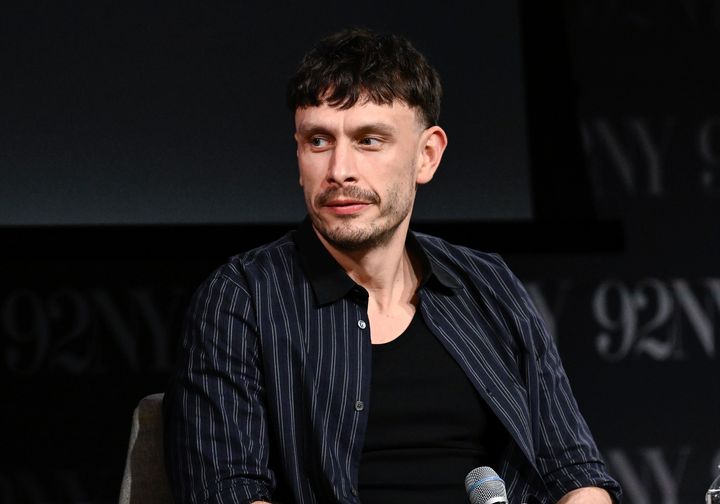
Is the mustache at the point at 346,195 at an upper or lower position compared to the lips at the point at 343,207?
upper

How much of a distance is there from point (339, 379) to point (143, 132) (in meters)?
1.64

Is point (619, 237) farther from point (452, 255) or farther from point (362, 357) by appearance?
point (362, 357)

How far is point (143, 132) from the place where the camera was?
344cm

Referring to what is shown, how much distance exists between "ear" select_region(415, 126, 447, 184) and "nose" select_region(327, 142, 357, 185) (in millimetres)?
203

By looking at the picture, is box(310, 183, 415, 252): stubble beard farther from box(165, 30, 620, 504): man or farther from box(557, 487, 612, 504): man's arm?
box(557, 487, 612, 504): man's arm

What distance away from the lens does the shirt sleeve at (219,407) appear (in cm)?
189

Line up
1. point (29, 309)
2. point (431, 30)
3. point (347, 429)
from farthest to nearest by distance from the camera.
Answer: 1. point (431, 30)
2. point (29, 309)
3. point (347, 429)

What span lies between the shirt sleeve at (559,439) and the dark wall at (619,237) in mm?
1334

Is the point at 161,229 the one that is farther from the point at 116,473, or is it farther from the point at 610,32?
the point at 610,32

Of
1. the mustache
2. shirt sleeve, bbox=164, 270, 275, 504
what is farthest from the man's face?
shirt sleeve, bbox=164, 270, 275, 504

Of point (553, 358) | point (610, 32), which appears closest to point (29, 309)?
point (553, 358)

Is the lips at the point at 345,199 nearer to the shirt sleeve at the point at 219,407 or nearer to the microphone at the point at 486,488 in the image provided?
the shirt sleeve at the point at 219,407

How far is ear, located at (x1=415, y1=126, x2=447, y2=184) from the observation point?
7.22ft

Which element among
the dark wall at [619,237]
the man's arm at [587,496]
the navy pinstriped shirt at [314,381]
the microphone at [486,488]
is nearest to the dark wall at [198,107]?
the dark wall at [619,237]
